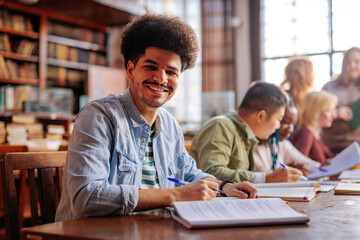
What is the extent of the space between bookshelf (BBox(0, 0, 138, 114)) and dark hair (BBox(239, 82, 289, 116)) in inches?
159

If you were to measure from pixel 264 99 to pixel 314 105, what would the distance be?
2.81 m

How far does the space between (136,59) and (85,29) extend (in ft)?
18.2

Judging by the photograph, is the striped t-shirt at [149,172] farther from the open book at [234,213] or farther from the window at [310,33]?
the window at [310,33]

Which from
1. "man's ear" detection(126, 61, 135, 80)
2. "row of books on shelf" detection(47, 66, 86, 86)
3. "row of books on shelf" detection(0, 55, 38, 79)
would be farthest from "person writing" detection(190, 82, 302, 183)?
"row of books on shelf" detection(47, 66, 86, 86)

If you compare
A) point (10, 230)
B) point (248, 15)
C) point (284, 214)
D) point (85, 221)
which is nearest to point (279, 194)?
point (284, 214)

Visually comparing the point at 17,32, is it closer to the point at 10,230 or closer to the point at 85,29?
the point at 85,29

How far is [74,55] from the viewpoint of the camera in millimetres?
6406

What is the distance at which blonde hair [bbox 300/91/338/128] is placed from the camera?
4238 mm

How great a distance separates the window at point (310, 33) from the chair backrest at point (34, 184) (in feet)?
14.5

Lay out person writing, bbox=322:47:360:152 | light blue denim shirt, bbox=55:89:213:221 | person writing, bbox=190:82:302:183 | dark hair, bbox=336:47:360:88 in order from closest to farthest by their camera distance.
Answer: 1. light blue denim shirt, bbox=55:89:213:221
2. person writing, bbox=190:82:302:183
3. person writing, bbox=322:47:360:152
4. dark hair, bbox=336:47:360:88

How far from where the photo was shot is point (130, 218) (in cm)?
97

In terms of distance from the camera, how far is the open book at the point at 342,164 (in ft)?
7.18

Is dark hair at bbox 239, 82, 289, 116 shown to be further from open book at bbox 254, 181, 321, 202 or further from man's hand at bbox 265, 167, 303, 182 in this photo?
open book at bbox 254, 181, 321, 202

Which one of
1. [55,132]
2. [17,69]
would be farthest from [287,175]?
[17,69]
